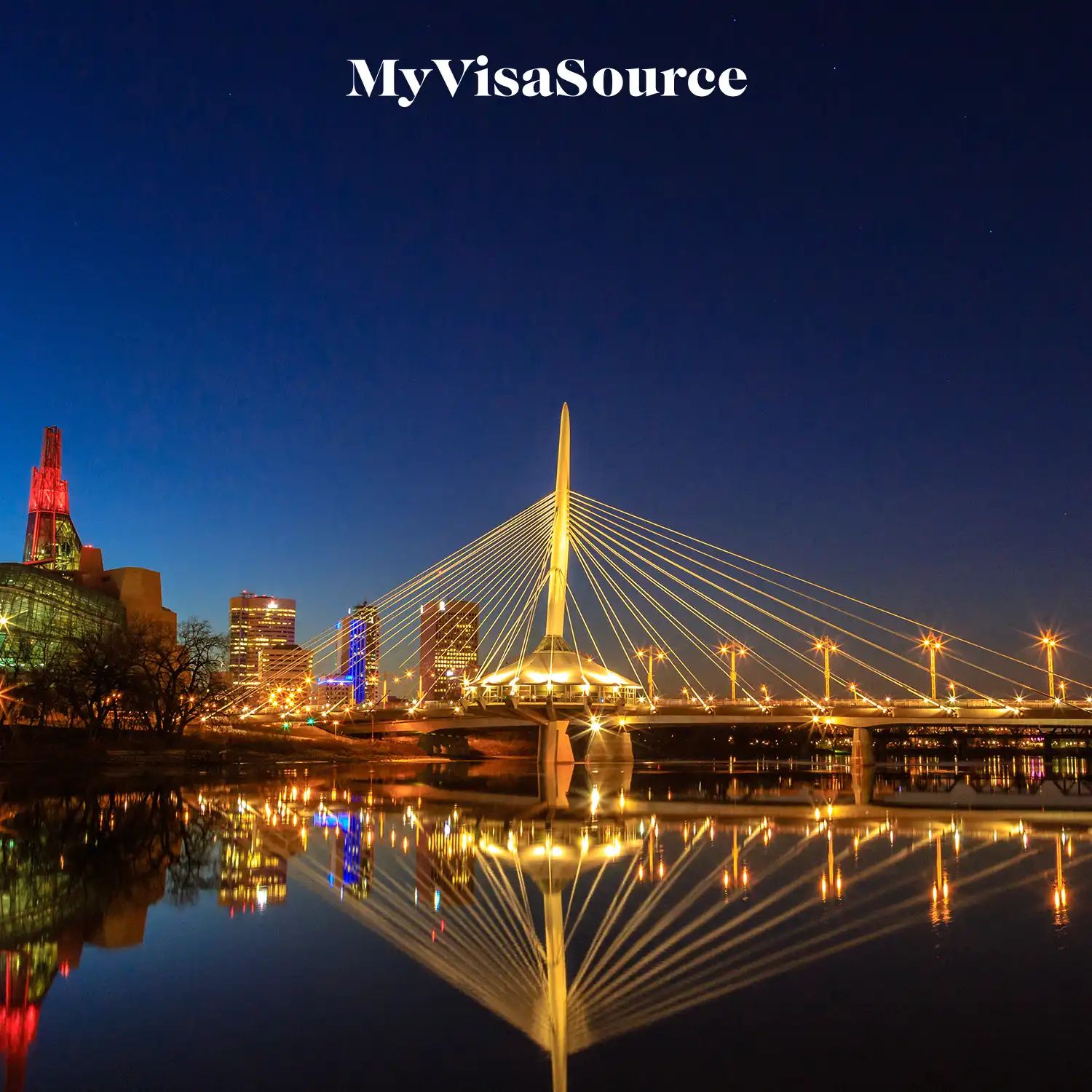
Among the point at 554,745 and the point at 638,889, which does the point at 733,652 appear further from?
the point at 638,889

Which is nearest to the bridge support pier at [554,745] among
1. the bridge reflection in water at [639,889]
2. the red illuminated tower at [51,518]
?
the bridge reflection in water at [639,889]

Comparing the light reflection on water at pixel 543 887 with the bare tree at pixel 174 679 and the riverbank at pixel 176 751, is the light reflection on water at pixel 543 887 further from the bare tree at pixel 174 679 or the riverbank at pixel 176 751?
the bare tree at pixel 174 679

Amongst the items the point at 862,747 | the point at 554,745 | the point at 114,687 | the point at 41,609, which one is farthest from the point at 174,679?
the point at 862,747

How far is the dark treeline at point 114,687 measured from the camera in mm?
68188

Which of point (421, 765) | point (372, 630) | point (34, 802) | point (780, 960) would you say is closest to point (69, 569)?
point (372, 630)

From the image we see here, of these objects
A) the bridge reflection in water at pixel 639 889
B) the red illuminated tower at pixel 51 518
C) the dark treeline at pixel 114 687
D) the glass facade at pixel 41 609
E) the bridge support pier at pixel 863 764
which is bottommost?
the bridge support pier at pixel 863 764

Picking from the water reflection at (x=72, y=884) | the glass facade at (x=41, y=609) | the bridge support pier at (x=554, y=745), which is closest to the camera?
the water reflection at (x=72, y=884)

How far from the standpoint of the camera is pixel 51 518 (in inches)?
6457

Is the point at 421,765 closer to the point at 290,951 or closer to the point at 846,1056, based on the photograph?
the point at 290,951

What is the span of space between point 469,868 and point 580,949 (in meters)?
9.37

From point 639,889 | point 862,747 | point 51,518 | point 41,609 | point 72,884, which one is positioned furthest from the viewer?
point 51,518

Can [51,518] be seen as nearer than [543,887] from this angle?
No

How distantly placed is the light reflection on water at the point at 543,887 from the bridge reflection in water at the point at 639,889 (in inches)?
3.4

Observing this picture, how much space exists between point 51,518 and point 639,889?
165608 mm
